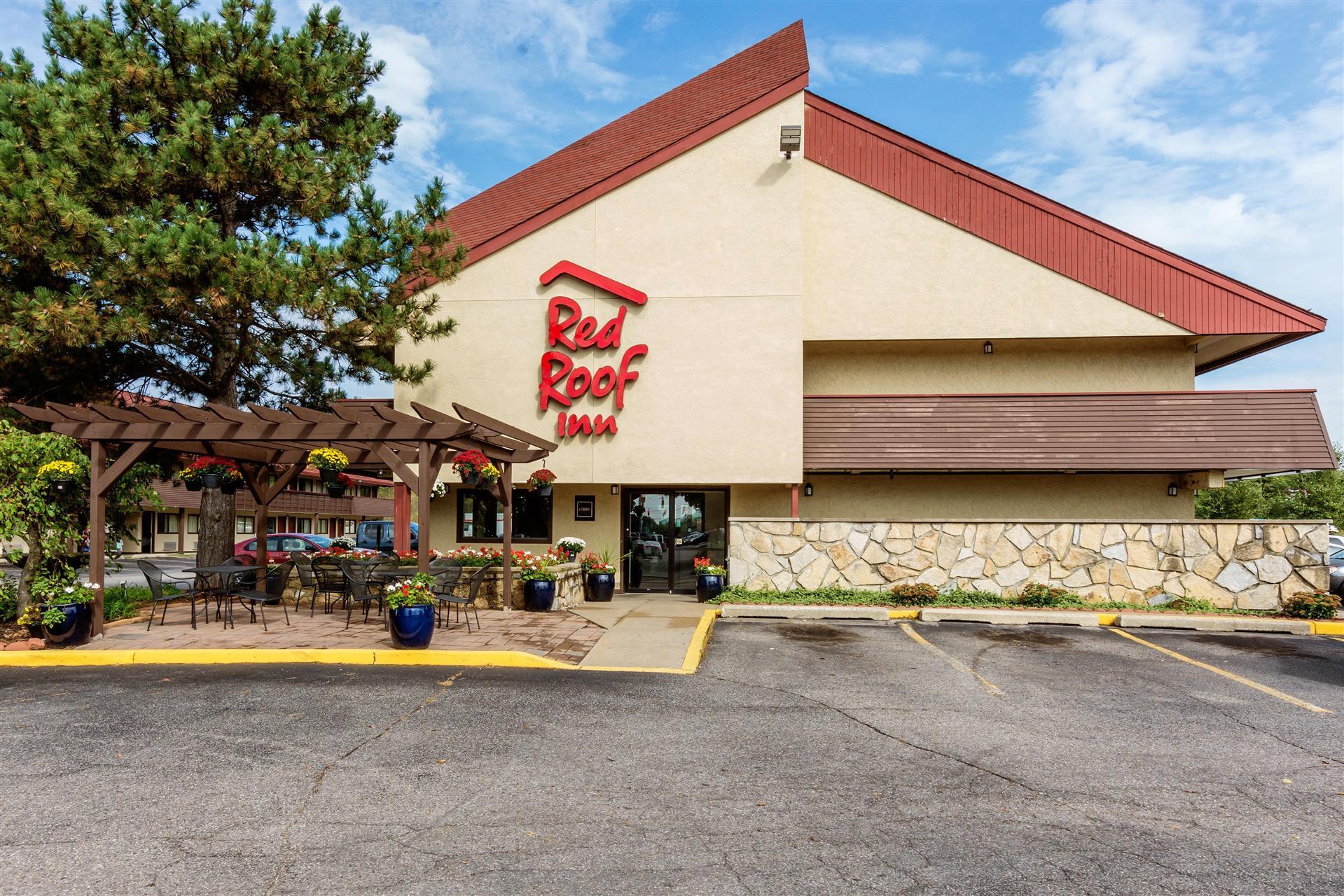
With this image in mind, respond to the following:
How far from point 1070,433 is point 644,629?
9.93 meters

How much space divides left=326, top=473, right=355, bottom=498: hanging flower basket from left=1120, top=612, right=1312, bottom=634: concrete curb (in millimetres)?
13359

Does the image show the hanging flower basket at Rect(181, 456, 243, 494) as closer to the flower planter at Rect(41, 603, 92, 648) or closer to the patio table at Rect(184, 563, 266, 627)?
the patio table at Rect(184, 563, 266, 627)

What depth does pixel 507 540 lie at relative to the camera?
14.3 m

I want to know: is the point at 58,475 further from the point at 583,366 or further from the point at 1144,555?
Result: the point at 1144,555

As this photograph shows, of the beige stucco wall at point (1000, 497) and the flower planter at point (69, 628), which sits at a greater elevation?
the beige stucco wall at point (1000, 497)

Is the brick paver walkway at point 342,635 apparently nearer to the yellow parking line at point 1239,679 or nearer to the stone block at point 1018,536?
the yellow parking line at point 1239,679

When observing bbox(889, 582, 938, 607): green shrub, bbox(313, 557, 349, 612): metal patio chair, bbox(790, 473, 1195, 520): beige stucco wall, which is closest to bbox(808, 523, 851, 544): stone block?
bbox(889, 582, 938, 607): green shrub

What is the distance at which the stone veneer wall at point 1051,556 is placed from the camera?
46.3 feet

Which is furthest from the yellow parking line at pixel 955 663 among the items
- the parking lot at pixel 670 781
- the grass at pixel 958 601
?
the grass at pixel 958 601

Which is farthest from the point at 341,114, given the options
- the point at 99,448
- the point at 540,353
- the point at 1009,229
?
the point at 1009,229

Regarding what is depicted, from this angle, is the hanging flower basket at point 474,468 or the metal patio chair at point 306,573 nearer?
the hanging flower basket at point 474,468

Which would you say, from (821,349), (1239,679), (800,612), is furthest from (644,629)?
(821,349)

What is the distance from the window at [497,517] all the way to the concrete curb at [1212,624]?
11459mm

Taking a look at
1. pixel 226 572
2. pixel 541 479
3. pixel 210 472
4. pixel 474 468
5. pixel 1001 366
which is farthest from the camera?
pixel 1001 366
